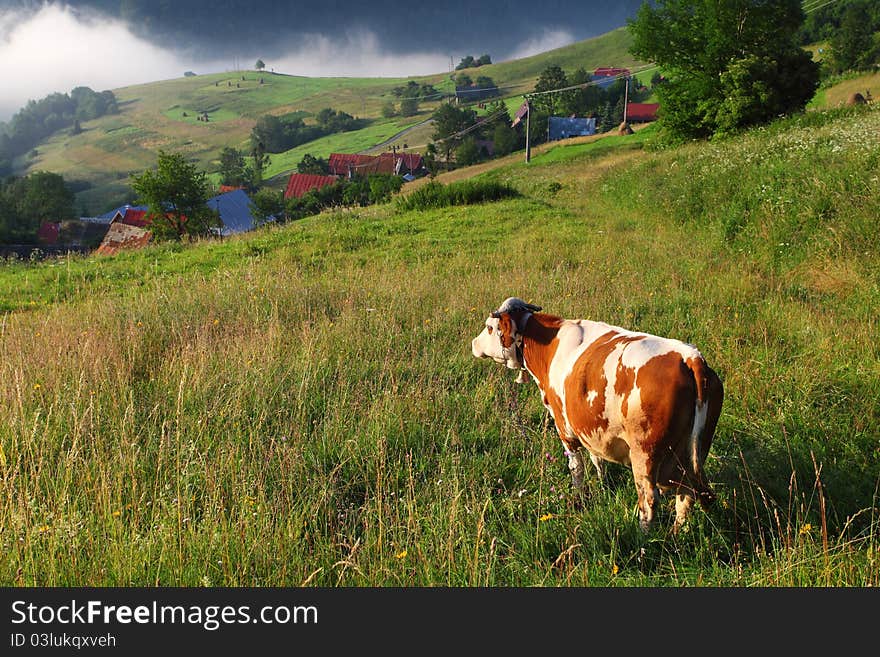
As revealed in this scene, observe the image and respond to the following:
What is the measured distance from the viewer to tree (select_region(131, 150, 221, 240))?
1961 inches

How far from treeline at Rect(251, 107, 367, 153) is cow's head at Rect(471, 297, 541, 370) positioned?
16534 cm

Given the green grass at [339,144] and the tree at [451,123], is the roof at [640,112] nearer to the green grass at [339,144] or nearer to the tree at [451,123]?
the tree at [451,123]

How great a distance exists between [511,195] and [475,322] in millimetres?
18174

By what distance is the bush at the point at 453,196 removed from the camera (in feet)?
75.7

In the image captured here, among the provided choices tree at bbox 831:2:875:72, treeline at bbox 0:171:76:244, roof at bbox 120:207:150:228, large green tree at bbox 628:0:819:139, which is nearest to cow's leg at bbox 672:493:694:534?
large green tree at bbox 628:0:819:139

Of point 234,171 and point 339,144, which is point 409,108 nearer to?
point 339,144

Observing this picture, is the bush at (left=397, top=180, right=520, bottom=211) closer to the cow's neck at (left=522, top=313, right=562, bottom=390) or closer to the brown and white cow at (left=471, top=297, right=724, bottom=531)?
the cow's neck at (left=522, top=313, right=562, bottom=390)

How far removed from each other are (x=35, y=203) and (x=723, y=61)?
102m

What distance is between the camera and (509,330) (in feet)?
14.0

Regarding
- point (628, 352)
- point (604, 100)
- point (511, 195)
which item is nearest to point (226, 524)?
point (628, 352)

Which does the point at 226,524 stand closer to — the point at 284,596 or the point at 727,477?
the point at 284,596

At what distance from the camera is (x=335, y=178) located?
290 feet

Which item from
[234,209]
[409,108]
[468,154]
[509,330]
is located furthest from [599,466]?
[409,108]

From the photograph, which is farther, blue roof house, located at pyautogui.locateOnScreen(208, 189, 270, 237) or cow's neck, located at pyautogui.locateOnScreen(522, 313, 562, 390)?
blue roof house, located at pyautogui.locateOnScreen(208, 189, 270, 237)
